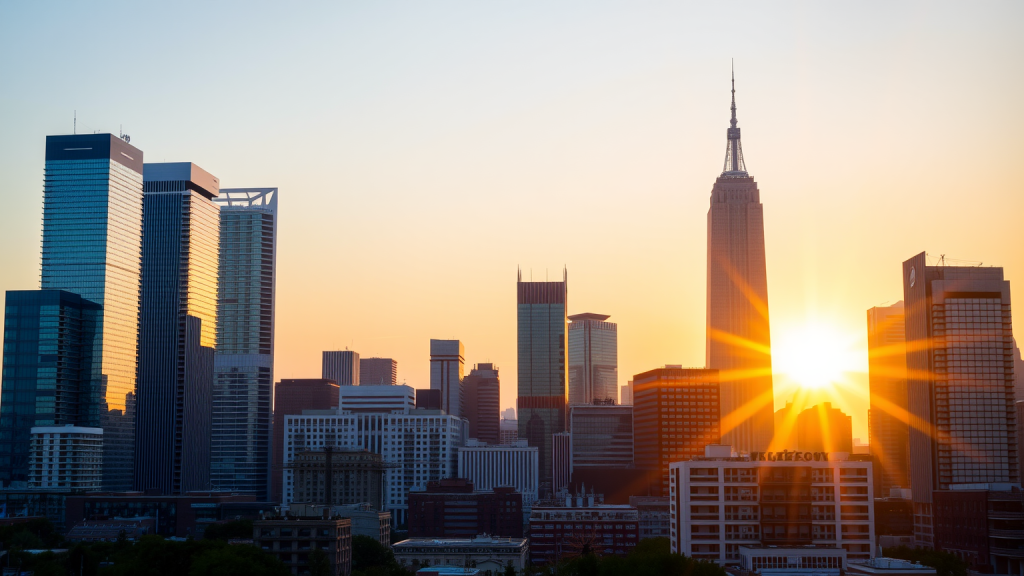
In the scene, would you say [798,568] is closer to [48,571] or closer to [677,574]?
[677,574]

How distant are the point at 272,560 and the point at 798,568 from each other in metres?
80.7

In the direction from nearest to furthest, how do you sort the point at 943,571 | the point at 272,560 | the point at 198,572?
the point at 198,572
the point at 272,560
the point at 943,571

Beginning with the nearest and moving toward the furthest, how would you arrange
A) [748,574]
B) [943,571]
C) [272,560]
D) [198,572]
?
1. [198,572]
2. [272,560]
3. [748,574]
4. [943,571]

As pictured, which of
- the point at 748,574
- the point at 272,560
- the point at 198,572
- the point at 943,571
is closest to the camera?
the point at 198,572

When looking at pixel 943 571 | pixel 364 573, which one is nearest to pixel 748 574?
pixel 943 571

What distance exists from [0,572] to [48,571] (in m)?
23.1

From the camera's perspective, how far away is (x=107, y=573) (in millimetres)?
168000

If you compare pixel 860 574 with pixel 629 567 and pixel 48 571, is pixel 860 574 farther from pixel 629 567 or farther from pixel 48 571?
pixel 48 571

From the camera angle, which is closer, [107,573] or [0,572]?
[107,573]

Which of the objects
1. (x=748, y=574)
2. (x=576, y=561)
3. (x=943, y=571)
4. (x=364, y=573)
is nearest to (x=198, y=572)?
(x=364, y=573)

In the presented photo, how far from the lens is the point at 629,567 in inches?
A: 6516

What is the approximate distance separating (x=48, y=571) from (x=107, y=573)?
64.0ft

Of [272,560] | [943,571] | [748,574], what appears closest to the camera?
[272,560]

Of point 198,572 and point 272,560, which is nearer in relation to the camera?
point 198,572
